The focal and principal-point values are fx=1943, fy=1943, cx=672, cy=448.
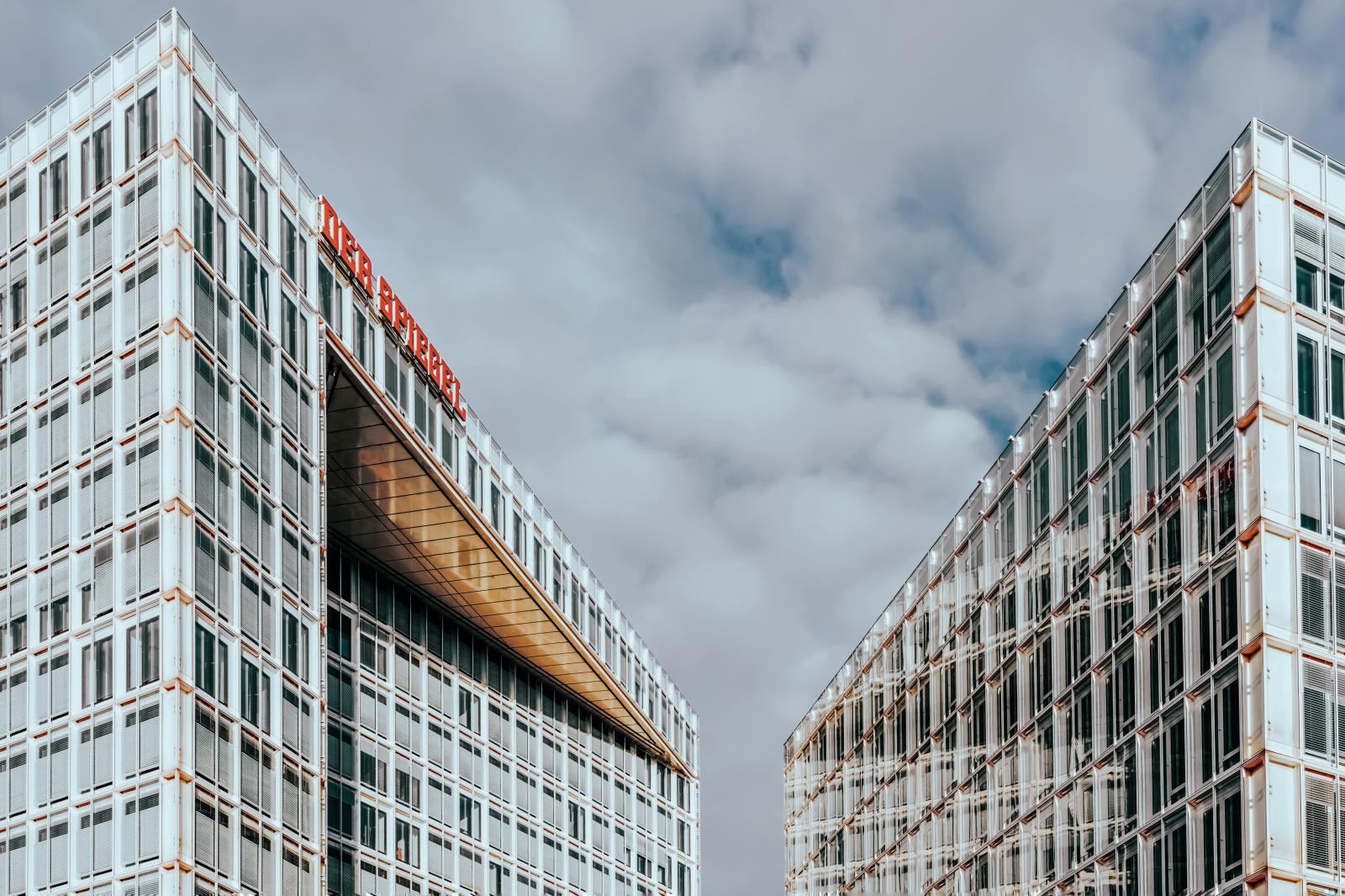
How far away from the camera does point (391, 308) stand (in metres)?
81.0

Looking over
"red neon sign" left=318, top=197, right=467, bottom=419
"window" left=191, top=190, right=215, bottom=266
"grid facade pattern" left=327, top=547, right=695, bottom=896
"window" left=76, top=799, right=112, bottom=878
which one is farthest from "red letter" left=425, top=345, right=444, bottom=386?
"window" left=76, top=799, right=112, bottom=878

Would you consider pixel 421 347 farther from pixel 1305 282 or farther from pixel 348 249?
pixel 1305 282

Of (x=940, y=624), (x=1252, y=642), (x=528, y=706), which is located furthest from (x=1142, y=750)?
(x=528, y=706)

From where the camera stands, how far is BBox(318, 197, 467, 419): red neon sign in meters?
75.8

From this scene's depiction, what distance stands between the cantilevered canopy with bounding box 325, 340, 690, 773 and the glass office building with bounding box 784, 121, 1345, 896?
24272 mm

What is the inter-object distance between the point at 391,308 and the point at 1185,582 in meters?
39.0

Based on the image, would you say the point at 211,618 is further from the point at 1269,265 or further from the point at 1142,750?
the point at 1269,265

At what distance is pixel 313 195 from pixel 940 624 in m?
30.8

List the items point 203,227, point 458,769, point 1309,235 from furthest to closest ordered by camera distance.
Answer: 1. point 458,769
2. point 203,227
3. point 1309,235

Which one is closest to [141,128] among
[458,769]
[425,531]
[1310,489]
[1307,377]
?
[425,531]

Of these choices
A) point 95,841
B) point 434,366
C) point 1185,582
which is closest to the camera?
point 1185,582

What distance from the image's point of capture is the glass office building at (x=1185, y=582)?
48.9 meters

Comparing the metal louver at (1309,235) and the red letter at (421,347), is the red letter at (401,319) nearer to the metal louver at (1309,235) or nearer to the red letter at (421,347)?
the red letter at (421,347)

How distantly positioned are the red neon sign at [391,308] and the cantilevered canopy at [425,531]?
3938mm
